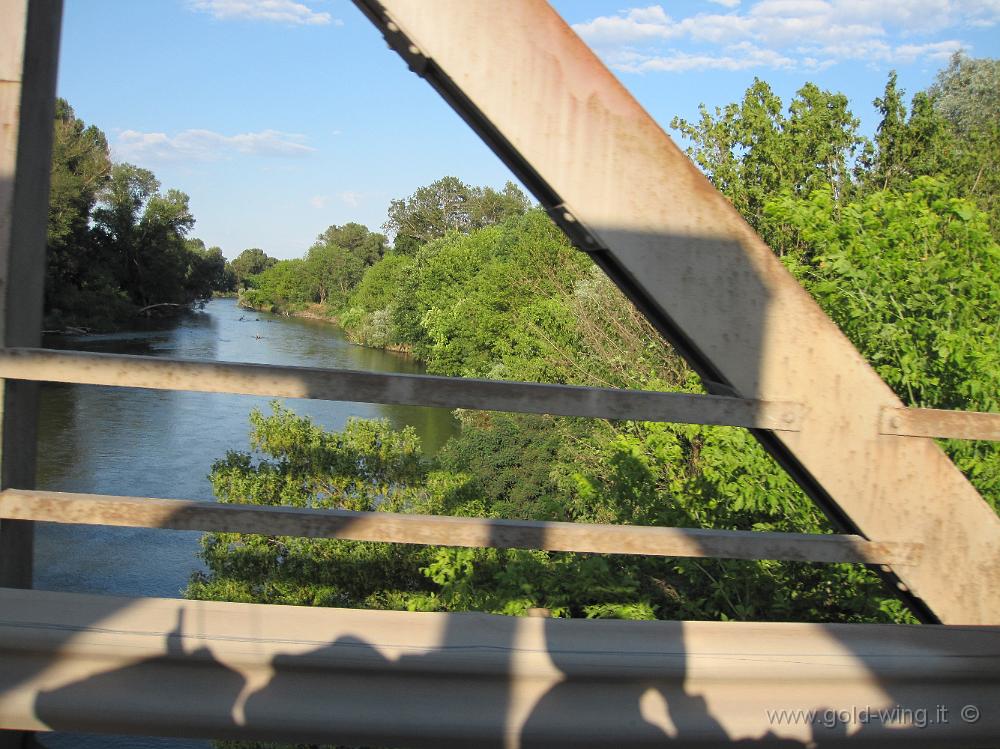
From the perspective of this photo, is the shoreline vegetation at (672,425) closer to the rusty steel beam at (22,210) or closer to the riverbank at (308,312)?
the rusty steel beam at (22,210)

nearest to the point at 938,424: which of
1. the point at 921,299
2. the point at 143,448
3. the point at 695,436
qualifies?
the point at 921,299

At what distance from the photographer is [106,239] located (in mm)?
52250

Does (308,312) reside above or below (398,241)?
below

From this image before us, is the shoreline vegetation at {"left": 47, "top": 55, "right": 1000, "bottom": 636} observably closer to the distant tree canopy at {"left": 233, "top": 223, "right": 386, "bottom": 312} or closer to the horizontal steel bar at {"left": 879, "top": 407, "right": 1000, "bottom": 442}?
the horizontal steel bar at {"left": 879, "top": 407, "right": 1000, "bottom": 442}

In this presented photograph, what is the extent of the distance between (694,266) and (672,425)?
422 inches

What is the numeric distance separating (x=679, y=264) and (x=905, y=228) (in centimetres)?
752

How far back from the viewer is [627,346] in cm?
2375

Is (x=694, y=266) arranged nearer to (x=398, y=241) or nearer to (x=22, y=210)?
(x=22, y=210)

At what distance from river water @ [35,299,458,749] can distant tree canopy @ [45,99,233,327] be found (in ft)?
12.0

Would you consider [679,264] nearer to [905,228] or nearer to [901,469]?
[901,469]

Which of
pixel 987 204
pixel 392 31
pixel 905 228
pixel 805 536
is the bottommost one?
pixel 805 536

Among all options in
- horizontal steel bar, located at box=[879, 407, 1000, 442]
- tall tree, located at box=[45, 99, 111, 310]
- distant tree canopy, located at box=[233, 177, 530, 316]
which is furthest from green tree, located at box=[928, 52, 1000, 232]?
distant tree canopy, located at box=[233, 177, 530, 316]

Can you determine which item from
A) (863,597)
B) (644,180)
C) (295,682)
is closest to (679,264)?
(644,180)

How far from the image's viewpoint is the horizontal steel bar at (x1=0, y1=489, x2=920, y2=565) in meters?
1.60
